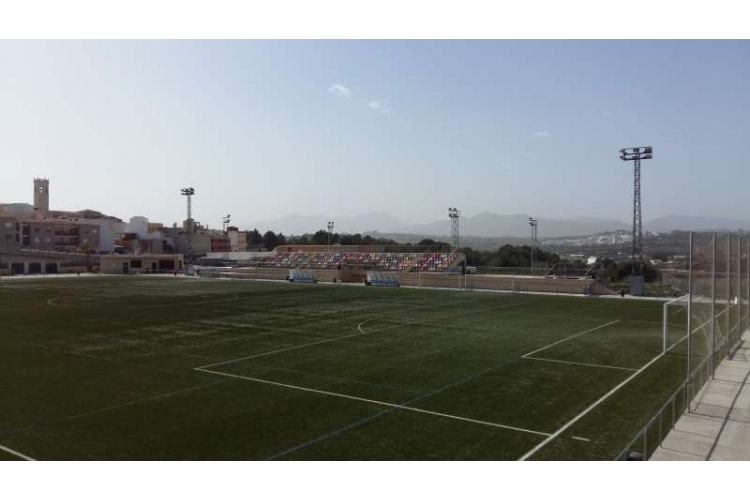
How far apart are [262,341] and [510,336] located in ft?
35.2

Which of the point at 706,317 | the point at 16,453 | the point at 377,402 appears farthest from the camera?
the point at 706,317

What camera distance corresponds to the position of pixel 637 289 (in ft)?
153

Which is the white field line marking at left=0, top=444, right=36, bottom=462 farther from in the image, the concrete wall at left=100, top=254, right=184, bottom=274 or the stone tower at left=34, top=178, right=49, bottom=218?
the stone tower at left=34, top=178, right=49, bottom=218

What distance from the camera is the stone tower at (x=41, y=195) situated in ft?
492

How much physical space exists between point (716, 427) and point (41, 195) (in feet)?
556

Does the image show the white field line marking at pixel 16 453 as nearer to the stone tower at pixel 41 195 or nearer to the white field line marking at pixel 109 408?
the white field line marking at pixel 109 408

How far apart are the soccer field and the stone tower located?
447ft

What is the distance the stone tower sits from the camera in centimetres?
15000

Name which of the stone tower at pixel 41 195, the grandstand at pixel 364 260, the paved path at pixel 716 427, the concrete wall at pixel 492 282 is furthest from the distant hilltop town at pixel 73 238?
the paved path at pixel 716 427

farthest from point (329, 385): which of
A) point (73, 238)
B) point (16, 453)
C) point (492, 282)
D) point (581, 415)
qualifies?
point (73, 238)

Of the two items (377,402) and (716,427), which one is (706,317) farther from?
(377,402)

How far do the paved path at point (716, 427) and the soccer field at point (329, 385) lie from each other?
94 cm

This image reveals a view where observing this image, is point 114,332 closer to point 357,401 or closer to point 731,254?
point 357,401

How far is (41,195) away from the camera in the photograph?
151 m
